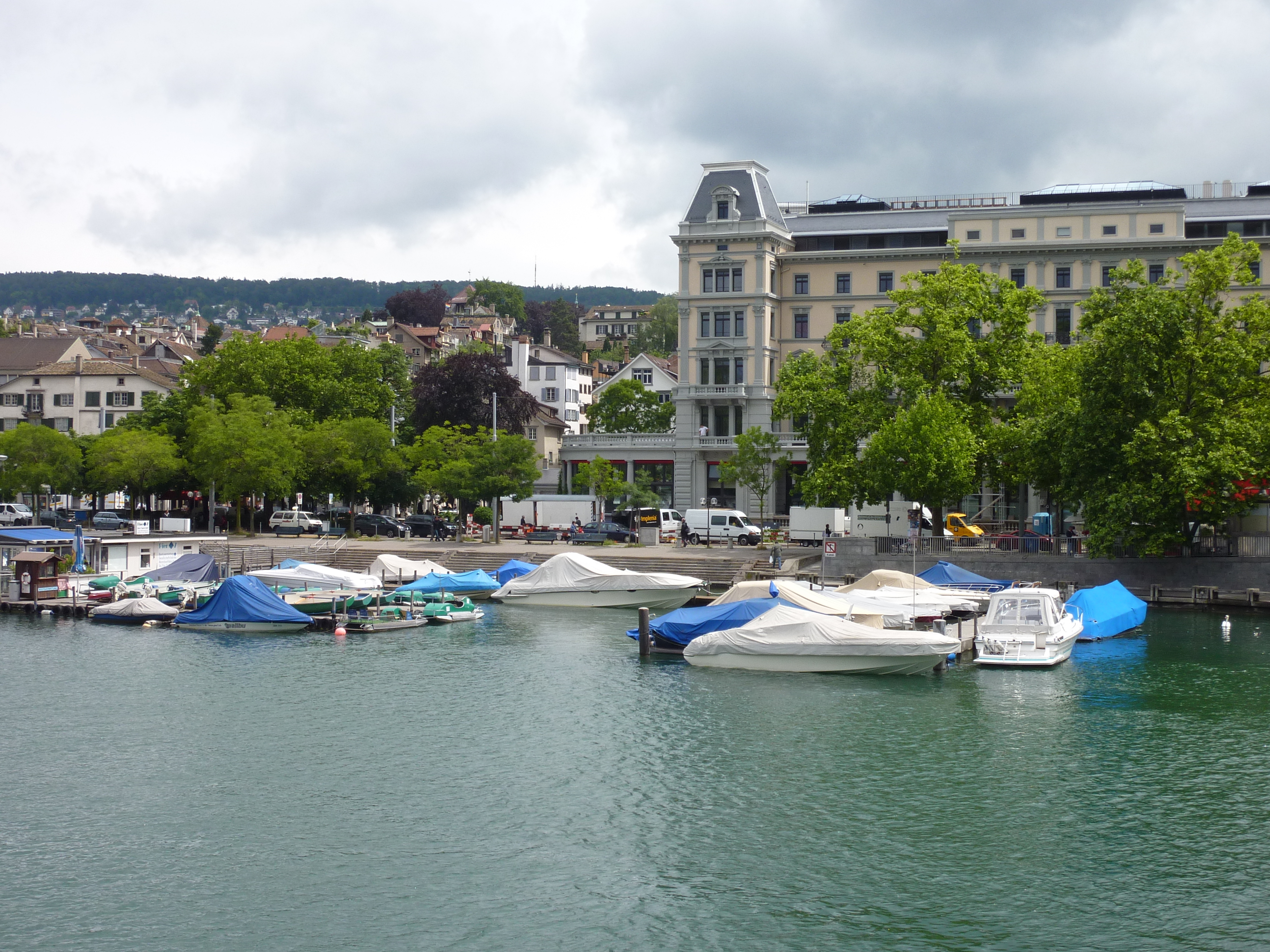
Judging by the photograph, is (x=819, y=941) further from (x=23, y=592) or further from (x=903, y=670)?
(x=23, y=592)

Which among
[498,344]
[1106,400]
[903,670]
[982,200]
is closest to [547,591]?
[903,670]

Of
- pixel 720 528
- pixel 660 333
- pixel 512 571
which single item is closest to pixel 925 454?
pixel 720 528

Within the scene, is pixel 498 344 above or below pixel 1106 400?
above

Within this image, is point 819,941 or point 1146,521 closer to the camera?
point 819,941

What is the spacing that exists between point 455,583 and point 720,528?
2034 centimetres

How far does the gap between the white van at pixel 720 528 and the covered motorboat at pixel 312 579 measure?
23.0 meters

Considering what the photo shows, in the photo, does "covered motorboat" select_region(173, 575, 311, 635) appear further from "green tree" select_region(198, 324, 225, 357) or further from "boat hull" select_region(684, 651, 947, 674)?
"green tree" select_region(198, 324, 225, 357)

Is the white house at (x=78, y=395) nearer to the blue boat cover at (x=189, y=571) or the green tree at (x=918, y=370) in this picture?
the blue boat cover at (x=189, y=571)

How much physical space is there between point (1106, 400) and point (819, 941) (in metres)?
41.5

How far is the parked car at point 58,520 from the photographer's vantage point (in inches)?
3339

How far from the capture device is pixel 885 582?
51188 millimetres

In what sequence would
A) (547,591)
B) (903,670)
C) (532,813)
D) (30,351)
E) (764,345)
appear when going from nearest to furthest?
(532,813)
(903,670)
(547,591)
(764,345)
(30,351)

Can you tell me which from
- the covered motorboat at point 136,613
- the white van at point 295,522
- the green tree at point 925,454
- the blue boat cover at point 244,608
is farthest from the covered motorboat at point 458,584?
the white van at point 295,522

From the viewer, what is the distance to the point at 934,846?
913 inches
